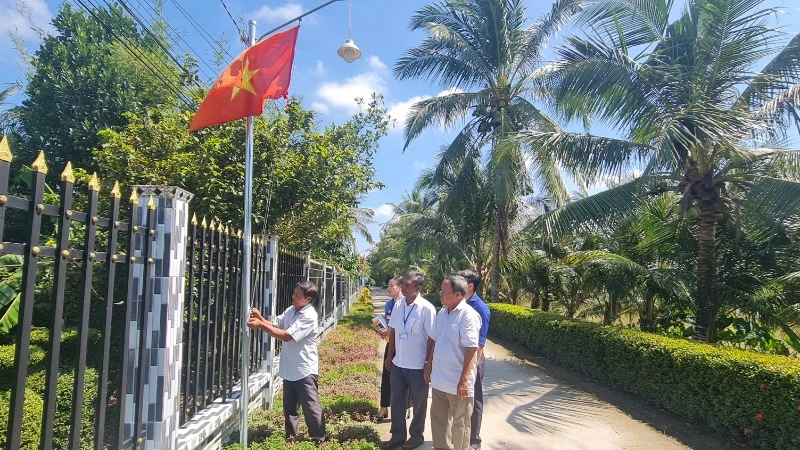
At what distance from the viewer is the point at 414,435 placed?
15.7 feet

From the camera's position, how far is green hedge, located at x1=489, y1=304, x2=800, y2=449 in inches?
189

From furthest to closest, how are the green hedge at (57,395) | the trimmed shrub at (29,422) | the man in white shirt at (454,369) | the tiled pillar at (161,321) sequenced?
1. the green hedge at (57,395)
2. the trimmed shrub at (29,422)
3. the man in white shirt at (454,369)
4. the tiled pillar at (161,321)

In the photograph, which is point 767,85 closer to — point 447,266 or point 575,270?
point 575,270

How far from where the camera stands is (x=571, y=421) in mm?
Result: 6180

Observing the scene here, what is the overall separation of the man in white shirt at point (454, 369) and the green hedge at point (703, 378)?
304 centimetres

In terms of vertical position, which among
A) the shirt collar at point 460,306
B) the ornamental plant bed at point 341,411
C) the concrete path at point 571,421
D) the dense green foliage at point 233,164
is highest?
the dense green foliage at point 233,164

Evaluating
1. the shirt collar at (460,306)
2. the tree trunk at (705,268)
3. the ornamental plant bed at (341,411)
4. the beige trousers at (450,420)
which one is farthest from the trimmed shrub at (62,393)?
the tree trunk at (705,268)

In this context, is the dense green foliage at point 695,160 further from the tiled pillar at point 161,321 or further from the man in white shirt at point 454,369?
the tiled pillar at point 161,321

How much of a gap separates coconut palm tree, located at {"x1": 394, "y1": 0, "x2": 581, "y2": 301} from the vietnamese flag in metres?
9.66

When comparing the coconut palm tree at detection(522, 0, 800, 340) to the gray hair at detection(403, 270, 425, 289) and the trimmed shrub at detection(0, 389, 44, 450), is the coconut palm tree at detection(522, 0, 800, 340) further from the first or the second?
the trimmed shrub at detection(0, 389, 44, 450)

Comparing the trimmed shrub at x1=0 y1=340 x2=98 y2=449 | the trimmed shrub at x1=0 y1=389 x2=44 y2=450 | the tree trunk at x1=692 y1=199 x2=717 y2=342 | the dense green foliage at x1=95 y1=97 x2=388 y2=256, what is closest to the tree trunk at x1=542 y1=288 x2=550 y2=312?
Result: the tree trunk at x1=692 y1=199 x2=717 y2=342

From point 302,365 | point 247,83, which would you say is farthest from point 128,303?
point 247,83

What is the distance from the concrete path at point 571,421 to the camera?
5.40 m

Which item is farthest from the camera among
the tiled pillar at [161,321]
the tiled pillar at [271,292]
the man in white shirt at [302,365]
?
the tiled pillar at [271,292]
